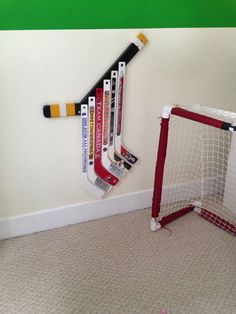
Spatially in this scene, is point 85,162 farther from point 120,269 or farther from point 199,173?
point 199,173

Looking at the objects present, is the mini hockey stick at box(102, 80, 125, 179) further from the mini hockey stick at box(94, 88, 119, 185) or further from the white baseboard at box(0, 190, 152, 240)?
the white baseboard at box(0, 190, 152, 240)

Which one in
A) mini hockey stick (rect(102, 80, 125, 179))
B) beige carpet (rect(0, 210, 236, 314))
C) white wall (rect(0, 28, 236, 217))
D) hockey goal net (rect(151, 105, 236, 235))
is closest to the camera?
beige carpet (rect(0, 210, 236, 314))

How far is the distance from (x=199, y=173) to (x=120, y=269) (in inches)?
32.3

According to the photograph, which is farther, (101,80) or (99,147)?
(99,147)

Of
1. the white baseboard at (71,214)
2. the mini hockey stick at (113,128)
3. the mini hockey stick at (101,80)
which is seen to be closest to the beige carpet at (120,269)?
the white baseboard at (71,214)

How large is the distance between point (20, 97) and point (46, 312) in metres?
0.88

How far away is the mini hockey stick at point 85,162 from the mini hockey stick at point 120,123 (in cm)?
17

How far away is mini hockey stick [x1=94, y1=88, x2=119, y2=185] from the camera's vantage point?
1489 mm

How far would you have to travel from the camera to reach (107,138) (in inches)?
62.4

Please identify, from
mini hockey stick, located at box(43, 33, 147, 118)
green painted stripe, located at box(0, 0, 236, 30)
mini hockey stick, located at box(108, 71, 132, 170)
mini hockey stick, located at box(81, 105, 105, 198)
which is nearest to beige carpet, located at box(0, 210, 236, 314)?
mini hockey stick, located at box(81, 105, 105, 198)

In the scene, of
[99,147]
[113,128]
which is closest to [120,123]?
[113,128]

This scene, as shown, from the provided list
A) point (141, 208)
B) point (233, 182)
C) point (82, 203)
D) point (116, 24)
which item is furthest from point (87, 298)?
point (116, 24)

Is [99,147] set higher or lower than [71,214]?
higher

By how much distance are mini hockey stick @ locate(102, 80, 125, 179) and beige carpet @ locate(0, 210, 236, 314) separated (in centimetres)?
28
